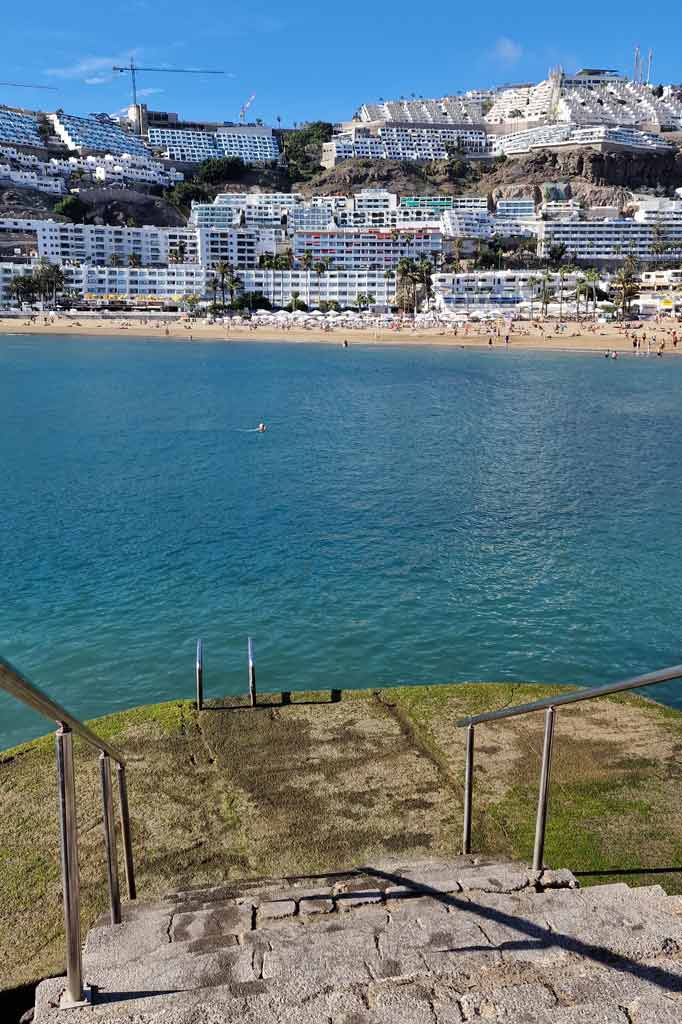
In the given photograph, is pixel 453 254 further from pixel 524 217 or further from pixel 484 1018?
pixel 484 1018

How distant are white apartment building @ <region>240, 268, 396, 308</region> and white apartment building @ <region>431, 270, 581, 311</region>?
37.6 feet

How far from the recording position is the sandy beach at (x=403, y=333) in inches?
4471

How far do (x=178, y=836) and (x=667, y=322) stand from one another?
137038 millimetres

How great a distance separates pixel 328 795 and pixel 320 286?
161m

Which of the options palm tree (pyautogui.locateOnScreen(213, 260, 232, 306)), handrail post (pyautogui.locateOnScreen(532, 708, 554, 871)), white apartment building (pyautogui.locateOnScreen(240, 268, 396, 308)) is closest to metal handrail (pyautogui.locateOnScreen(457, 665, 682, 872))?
handrail post (pyautogui.locateOnScreen(532, 708, 554, 871))

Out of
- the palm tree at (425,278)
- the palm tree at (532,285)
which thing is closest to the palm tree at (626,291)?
the palm tree at (532,285)

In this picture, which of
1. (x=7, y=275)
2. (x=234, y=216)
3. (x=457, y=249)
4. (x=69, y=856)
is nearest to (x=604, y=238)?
(x=457, y=249)

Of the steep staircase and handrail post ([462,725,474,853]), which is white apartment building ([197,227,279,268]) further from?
the steep staircase

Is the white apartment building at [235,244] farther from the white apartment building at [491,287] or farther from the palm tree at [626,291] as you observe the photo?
the palm tree at [626,291]

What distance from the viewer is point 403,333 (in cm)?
12950

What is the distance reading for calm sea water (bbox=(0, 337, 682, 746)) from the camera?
16078 millimetres

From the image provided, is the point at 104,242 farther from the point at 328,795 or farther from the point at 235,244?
the point at 328,795

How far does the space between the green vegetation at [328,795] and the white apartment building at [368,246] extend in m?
177

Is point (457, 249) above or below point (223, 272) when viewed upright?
above
